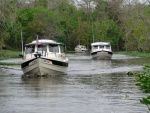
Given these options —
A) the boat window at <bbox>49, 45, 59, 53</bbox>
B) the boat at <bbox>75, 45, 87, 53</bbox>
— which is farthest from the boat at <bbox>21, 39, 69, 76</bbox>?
the boat at <bbox>75, 45, 87, 53</bbox>

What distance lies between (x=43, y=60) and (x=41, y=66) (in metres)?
0.41

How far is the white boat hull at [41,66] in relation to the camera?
28.6m

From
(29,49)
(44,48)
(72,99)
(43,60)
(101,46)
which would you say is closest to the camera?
(72,99)

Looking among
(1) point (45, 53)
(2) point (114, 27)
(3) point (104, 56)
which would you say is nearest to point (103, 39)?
(2) point (114, 27)

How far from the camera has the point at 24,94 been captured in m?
18.5

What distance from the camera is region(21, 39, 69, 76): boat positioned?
2870 centimetres

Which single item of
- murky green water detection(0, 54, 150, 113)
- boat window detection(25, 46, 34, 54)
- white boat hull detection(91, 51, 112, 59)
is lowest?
murky green water detection(0, 54, 150, 113)

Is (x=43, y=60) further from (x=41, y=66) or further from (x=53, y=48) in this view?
(x=53, y=48)

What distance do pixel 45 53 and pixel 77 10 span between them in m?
86.7

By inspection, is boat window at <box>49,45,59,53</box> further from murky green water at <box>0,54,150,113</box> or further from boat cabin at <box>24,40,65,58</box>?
murky green water at <box>0,54,150,113</box>

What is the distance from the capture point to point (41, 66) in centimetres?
2875

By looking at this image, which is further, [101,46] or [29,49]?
[101,46]

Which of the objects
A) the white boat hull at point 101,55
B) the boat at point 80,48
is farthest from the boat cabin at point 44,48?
the boat at point 80,48

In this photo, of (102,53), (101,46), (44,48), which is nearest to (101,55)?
(102,53)
